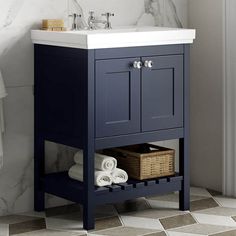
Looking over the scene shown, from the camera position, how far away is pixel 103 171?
355cm

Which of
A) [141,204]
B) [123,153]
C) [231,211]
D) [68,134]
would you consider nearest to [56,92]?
[68,134]

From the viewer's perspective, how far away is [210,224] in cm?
356

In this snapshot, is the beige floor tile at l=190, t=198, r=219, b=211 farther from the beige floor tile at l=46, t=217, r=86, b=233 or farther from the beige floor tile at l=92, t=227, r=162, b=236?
the beige floor tile at l=46, t=217, r=86, b=233

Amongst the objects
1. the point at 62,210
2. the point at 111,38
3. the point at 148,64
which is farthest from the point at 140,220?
the point at 111,38

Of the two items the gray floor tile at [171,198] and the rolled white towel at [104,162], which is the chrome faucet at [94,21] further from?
the gray floor tile at [171,198]

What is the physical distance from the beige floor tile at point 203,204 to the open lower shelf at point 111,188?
0.16 m

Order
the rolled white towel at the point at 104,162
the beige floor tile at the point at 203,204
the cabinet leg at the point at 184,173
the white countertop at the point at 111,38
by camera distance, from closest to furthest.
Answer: the white countertop at the point at 111,38
the rolled white towel at the point at 104,162
the cabinet leg at the point at 184,173
the beige floor tile at the point at 203,204

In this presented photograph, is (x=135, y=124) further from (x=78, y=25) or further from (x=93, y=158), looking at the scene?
(x=78, y=25)

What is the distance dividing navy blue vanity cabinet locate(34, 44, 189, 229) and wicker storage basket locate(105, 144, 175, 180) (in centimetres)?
5

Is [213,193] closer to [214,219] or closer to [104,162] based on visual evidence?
[214,219]

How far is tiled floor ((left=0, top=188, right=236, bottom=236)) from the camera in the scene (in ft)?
11.3

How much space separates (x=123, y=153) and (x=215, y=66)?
0.78m

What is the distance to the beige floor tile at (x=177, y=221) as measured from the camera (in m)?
3.55

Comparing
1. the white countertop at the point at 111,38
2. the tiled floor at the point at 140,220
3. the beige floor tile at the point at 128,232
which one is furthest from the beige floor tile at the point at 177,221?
the white countertop at the point at 111,38
